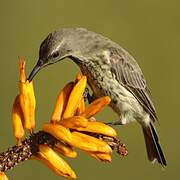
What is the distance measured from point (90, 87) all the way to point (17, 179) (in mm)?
1369

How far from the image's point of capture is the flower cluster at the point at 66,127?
3154 millimetres

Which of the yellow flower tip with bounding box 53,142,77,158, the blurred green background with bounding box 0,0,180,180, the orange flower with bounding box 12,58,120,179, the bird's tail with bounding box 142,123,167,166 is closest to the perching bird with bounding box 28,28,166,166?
the bird's tail with bounding box 142,123,167,166

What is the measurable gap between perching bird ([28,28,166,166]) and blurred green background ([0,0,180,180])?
3.05ft

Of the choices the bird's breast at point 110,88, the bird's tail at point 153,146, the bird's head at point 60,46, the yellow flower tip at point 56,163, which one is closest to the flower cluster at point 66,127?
the yellow flower tip at point 56,163

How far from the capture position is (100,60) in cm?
580

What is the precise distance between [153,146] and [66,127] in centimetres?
331

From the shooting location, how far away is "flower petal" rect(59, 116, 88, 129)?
10.3 ft

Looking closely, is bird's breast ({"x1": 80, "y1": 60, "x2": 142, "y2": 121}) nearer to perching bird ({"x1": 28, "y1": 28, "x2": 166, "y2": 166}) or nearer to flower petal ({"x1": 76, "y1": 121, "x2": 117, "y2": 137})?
perching bird ({"x1": 28, "y1": 28, "x2": 166, "y2": 166})

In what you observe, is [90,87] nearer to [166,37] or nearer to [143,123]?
[143,123]

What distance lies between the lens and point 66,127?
317 cm

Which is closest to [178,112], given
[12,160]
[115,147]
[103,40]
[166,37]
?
[166,37]

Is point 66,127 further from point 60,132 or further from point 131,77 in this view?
point 131,77

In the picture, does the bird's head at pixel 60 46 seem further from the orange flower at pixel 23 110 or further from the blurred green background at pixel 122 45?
→ the blurred green background at pixel 122 45

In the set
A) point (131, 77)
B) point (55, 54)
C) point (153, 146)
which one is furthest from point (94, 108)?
point (153, 146)
